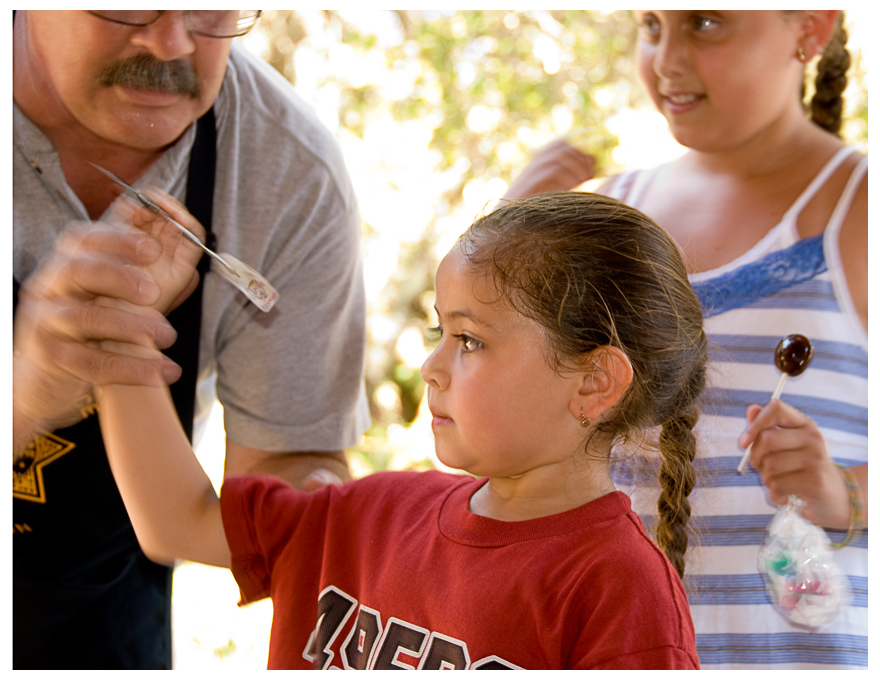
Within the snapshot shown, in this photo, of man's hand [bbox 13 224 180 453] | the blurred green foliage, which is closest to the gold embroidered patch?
man's hand [bbox 13 224 180 453]

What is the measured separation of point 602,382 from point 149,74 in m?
0.73

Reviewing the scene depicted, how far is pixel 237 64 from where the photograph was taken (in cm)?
134

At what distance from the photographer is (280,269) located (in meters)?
1.29

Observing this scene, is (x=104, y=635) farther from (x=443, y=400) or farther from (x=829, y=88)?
(x=829, y=88)

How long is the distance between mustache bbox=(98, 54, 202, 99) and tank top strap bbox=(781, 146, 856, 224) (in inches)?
34.8

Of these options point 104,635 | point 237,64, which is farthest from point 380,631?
point 237,64

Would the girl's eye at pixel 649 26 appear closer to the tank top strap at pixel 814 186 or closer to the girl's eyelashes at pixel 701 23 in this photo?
the girl's eyelashes at pixel 701 23

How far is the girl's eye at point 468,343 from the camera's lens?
0.93 m

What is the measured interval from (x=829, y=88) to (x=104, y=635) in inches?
60.6

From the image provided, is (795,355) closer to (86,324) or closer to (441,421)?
(441,421)

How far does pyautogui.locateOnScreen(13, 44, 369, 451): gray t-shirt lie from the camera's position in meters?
1.28

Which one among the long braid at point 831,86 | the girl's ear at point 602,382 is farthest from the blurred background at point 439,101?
the girl's ear at point 602,382

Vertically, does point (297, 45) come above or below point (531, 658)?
above
